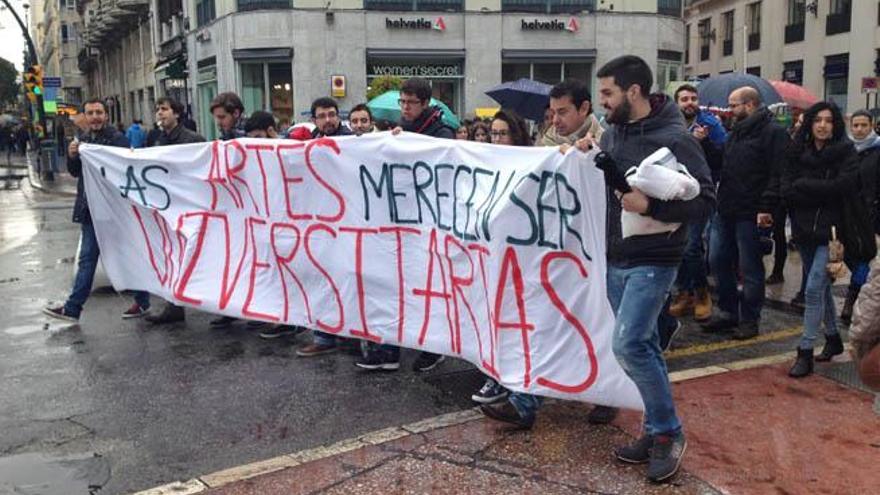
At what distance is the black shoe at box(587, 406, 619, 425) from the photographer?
437cm

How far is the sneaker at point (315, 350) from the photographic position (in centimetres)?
586

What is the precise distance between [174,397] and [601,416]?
8.50ft

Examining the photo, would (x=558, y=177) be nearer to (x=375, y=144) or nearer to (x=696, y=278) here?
(x=375, y=144)

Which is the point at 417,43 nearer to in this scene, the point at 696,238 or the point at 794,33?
the point at 696,238

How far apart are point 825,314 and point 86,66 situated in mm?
70131

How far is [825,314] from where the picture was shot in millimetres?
5344

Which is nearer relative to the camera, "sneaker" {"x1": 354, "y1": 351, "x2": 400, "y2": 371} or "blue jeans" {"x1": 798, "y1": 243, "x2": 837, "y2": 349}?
"blue jeans" {"x1": 798, "y1": 243, "x2": 837, "y2": 349}

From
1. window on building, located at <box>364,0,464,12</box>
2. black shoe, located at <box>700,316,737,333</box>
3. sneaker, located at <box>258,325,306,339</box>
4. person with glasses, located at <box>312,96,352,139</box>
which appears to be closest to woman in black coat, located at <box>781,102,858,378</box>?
black shoe, located at <box>700,316,737,333</box>

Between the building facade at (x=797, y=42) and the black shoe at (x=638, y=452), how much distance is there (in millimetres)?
29794

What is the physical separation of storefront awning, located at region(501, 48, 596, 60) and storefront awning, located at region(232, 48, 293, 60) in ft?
22.7

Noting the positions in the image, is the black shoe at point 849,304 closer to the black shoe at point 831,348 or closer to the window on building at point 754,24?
the black shoe at point 831,348

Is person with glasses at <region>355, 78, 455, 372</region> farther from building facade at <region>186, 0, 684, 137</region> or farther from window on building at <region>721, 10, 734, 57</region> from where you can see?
window on building at <region>721, 10, 734, 57</region>

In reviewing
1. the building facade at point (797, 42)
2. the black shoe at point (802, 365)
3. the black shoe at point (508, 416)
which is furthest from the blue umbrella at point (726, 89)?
the building facade at point (797, 42)

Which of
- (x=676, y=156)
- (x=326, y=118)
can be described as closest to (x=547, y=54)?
(x=326, y=118)
